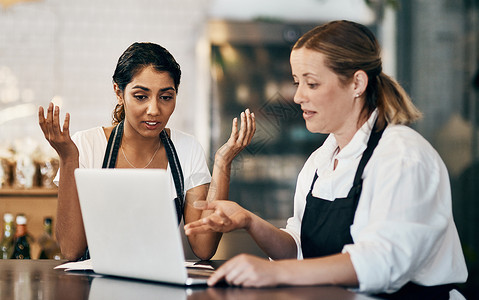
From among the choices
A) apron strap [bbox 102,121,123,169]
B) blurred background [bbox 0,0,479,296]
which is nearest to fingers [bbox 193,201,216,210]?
apron strap [bbox 102,121,123,169]

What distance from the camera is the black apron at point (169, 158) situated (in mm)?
1836

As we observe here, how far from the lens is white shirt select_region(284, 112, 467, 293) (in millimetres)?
1151

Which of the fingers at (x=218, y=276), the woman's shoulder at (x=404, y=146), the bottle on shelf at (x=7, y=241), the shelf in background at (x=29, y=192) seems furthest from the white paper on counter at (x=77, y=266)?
the shelf in background at (x=29, y=192)

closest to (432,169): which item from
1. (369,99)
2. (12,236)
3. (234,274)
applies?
(369,99)

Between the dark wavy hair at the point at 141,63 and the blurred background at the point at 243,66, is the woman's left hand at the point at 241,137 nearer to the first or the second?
the dark wavy hair at the point at 141,63

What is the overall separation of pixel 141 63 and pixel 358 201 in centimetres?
81

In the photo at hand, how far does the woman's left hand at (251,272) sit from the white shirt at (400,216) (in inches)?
6.5

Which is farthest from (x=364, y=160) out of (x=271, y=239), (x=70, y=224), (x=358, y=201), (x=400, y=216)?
(x=70, y=224)

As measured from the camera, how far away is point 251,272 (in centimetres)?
108

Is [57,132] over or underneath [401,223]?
over

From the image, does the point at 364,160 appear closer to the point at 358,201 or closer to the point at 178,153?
the point at 358,201

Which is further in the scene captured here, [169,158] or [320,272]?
[169,158]

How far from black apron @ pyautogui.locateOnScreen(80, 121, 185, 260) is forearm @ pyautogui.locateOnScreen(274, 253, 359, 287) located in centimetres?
76

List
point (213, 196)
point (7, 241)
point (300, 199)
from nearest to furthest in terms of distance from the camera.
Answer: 1. point (300, 199)
2. point (213, 196)
3. point (7, 241)
